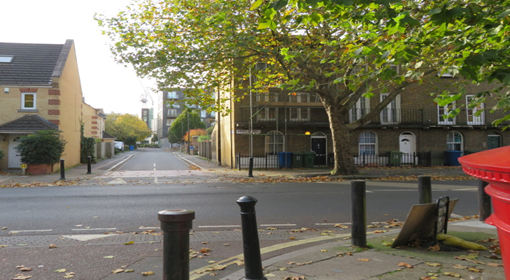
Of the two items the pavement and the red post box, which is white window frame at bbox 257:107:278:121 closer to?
the pavement

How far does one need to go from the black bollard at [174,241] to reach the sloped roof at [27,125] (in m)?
20.9

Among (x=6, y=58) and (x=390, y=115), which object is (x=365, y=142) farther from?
(x=6, y=58)

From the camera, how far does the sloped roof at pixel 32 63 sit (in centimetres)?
2297

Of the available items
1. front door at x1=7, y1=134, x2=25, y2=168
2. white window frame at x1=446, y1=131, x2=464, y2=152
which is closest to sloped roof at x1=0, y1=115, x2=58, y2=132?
front door at x1=7, y1=134, x2=25, y2=168

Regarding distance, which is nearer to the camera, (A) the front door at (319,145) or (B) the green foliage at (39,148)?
(B) the green foliage at (39,148)

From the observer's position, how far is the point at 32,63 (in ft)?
81.0

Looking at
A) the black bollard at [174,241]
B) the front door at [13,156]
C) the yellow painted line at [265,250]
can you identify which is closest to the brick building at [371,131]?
the front door at [13,156]

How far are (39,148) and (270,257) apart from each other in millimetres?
18123

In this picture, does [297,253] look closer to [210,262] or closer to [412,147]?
[210,262]

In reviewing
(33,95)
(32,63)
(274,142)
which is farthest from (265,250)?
(32,63)

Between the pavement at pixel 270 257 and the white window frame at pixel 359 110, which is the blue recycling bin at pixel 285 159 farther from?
the pavement at pixel 270 257

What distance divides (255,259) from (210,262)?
1.40 meters

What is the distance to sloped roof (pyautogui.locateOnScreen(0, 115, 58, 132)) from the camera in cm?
2109

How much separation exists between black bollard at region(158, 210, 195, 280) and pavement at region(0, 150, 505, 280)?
1309 mm
